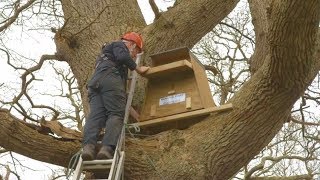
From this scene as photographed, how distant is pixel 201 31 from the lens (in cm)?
Result: 483

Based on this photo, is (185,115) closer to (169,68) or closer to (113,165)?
(169,68)

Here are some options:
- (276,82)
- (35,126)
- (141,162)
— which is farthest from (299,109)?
(35,126)

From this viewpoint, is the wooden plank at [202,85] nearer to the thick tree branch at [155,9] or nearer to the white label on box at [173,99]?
the white label on box at [173,99]

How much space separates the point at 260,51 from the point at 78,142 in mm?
1934

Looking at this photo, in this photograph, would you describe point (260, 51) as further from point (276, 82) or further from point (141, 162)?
point (141, 162)

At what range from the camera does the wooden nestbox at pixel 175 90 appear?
3.69 meters

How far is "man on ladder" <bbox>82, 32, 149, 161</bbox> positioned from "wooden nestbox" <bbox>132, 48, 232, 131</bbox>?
0.25 metres

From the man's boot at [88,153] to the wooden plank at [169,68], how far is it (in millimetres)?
966

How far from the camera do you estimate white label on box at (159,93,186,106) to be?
12.5 feet

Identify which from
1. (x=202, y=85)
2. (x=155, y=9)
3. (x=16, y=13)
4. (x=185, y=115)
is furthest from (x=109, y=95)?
(x=16, y=13)

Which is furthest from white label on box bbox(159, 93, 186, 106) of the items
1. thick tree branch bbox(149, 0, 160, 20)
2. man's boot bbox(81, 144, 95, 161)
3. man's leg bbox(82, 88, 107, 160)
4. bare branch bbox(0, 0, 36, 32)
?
bare branch bbox(0, 0, 36, 32)

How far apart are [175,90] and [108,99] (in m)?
0.71

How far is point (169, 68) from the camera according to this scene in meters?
3.79

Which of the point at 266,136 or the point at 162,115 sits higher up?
the point at 162,115
